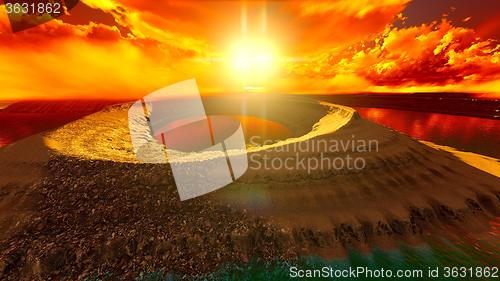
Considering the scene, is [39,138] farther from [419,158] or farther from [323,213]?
[419,158]

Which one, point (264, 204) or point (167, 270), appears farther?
point (264, 204)

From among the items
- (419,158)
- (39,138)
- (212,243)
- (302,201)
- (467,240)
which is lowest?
(467,240)

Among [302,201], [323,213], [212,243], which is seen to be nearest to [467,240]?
[323,213]

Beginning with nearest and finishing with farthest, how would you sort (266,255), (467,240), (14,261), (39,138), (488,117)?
(14,261), (266,255), (467,240), (39,138), (488,117)

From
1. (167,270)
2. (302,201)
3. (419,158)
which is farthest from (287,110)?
(167,270)

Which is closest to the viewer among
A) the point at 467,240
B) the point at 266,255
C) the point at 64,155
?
the point at 266,255

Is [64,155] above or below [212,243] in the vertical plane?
above
